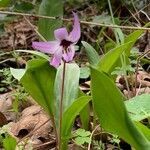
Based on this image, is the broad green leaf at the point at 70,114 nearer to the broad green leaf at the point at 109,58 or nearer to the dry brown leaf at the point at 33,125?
the broad green leaf at the point at 109,58

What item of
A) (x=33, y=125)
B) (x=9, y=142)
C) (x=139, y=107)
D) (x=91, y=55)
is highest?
(x=91, y=55)

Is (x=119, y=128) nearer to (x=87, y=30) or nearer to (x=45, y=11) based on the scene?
(x=45, y=11)

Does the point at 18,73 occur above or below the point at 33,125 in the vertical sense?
above

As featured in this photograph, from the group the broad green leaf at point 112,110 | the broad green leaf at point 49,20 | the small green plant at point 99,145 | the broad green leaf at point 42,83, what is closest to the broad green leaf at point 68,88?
the broad green leaf at point 42,83

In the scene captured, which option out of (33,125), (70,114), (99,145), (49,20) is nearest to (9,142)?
(70,114)

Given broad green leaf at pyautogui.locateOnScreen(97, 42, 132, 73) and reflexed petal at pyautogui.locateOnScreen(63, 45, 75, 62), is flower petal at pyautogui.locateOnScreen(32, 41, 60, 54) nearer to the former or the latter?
reflexed petal at pyautogui.locateOnScreen(63, 45, 75, 62)

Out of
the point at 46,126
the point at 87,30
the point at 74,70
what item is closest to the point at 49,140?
the point at 46,126

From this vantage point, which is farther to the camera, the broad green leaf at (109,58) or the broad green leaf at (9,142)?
the broad green leaf at (109,58)

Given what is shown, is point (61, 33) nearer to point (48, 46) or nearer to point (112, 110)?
point (48, 46)
